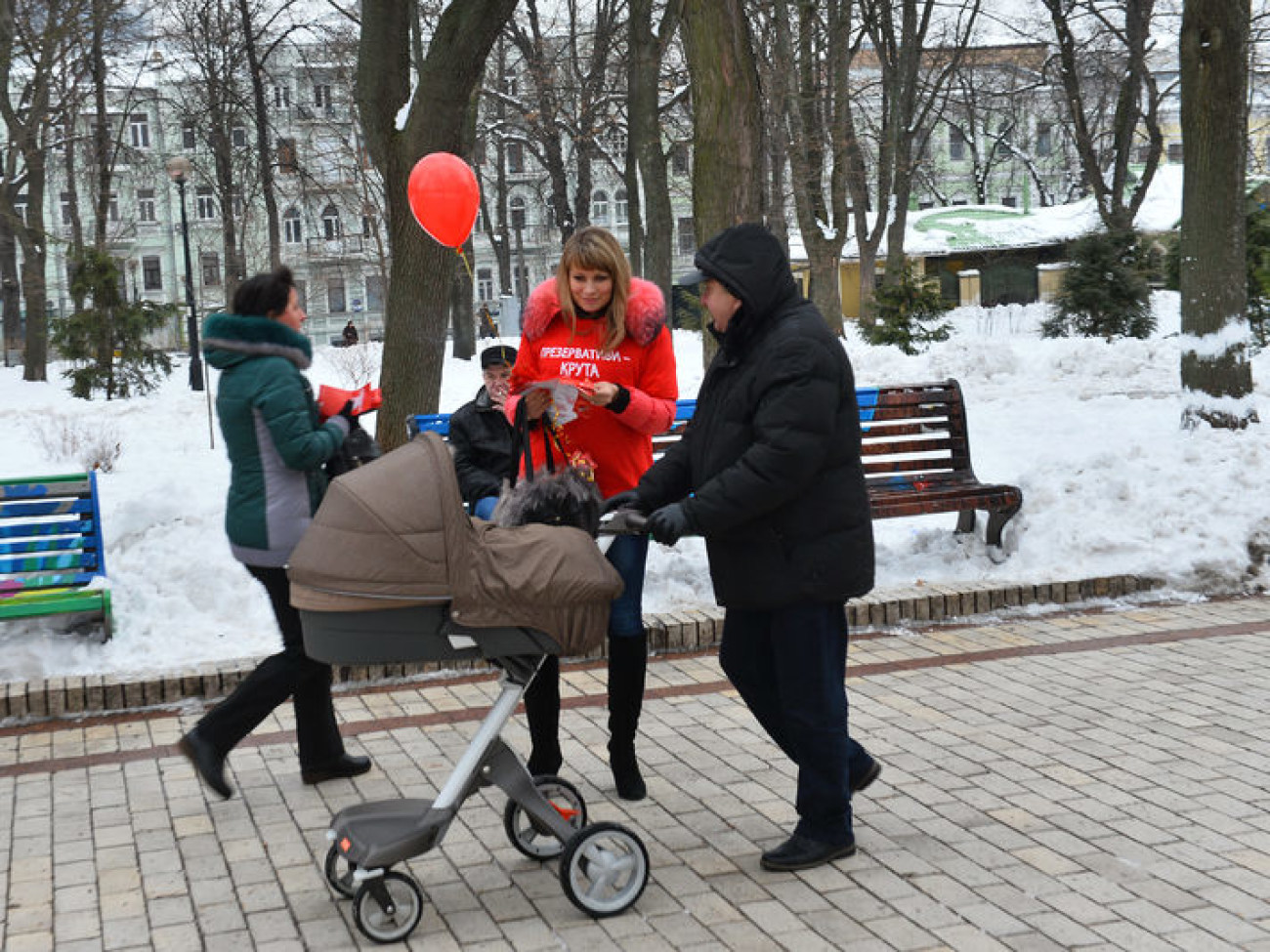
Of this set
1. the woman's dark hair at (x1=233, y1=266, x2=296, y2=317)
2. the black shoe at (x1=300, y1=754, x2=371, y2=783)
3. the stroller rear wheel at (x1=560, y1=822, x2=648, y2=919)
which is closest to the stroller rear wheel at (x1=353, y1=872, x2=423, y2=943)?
the stroller rear wheel at (x1=560, y1=822, x2=648, y2=919)

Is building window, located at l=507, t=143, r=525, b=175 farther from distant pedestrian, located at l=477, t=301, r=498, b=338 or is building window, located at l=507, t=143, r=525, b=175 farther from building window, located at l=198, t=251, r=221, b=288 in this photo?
building window, located at l=198, t=251, r=221, b=288

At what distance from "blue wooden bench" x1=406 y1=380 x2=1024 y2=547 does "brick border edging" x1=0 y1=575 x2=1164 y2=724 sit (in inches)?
23.6

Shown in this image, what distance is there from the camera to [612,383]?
16.2 ft

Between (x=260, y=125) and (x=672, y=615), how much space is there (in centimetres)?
2599

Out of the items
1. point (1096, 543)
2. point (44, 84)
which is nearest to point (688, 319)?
point (44, 84)

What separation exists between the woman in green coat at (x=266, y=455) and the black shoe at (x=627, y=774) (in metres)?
1.11

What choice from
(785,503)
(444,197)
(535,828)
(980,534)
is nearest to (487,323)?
(444,197)

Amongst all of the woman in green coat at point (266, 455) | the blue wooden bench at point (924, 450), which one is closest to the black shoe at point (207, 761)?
the woman in green coat at point (266, 455)

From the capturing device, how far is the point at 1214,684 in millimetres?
6359

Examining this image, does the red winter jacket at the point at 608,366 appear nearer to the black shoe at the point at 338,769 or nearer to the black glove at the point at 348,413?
the black glove at the point at 348,413

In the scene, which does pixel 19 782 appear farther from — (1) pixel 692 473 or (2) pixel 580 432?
(1) pixel 692 473

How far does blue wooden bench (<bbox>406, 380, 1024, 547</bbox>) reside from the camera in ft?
26.9

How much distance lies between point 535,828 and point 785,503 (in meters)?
1.25

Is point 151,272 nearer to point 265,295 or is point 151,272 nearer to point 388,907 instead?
point 265,295
